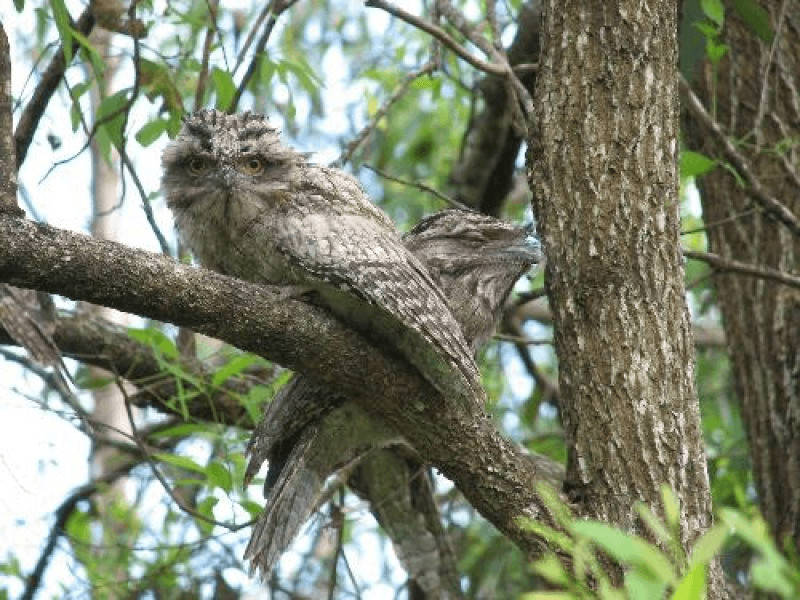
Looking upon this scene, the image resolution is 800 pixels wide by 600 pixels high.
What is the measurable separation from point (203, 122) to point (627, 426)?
1.45m

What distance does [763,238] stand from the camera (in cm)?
462

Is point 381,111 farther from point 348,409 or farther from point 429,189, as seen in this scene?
point 348,409

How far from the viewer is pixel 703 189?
4.80 metres

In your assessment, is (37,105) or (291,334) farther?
(37,105)

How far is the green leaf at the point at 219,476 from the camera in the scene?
3.85 meters

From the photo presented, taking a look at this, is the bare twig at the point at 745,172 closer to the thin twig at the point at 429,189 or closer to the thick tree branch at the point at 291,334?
the thin twig at the point at 429,189

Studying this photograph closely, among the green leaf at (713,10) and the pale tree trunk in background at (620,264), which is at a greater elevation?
the green leaf at (713,10)

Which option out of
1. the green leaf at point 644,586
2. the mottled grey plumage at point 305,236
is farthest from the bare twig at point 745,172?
the green leaf at point 644,586

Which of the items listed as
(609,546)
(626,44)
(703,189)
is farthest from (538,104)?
(609,546)

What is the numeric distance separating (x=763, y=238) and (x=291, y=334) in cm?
242

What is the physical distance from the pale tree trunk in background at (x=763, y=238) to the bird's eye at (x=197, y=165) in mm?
1764

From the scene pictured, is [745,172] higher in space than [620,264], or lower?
higher

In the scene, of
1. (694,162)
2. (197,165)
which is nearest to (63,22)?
(197,165)

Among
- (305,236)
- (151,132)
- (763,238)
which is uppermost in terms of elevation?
(151,132)
